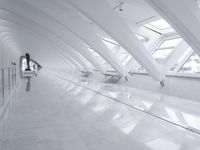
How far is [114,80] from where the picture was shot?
1973 cm

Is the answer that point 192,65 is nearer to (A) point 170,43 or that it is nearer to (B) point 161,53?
(A) point 170,43

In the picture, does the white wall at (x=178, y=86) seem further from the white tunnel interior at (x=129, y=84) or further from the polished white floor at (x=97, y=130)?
the polished white floor at (x=97, y=130)

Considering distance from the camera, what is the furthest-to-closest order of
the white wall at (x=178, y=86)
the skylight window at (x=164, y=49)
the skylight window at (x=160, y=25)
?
1. the skylight window at (x=164, y=49)
2. the skylight window at (x=160, y=25)
3. the white wall at (x=178, y=86)

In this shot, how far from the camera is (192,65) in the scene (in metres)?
11.9

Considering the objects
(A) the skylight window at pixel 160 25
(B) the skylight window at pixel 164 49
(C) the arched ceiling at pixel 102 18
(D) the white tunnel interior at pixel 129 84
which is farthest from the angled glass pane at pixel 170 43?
(C) the arched ceiling at pixel 102 18

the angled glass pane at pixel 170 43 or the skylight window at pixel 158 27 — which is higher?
the skylight window at pixel 158 27

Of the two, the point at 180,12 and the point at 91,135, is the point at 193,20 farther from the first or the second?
the point at 91,135

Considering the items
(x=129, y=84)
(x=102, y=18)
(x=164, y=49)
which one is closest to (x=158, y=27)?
(x=164, y=49)

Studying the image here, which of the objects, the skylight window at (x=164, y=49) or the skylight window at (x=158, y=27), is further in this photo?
the skylight window at (x=158, y=27)

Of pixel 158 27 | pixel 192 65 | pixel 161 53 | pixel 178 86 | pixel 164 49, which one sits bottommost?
pixel 178 86

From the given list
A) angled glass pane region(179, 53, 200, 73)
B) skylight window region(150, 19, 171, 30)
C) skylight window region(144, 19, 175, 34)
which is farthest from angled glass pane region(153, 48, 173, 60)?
angled glass pane region(179, 53, 200, 73)

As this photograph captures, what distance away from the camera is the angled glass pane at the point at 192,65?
11452 millimetres

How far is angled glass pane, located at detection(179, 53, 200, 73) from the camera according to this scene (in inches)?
451

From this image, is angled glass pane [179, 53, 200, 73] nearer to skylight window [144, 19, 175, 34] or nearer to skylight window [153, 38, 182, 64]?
skylight window [153, 38, 182, 64]
